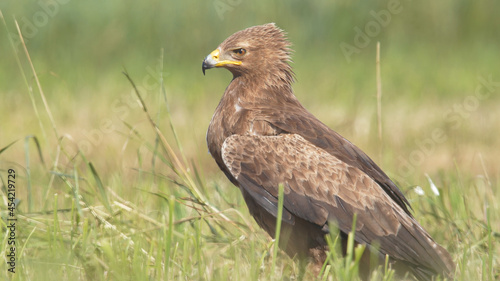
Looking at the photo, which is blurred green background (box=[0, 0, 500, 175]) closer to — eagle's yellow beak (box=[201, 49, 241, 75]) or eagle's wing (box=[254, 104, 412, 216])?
eagle's yellow beak (box=[201, 49, 241, 75])

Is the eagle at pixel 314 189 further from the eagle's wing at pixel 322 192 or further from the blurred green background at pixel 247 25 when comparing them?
the blurred green background at pixel 247 25

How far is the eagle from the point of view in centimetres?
371

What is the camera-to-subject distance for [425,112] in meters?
7.34

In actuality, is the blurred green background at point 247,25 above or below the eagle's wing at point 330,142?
above

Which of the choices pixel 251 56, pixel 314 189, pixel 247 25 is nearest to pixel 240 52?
pixel 251 56

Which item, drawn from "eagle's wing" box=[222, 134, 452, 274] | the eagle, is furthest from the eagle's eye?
"eagle's wing" box=[222, 134, 452, 274]

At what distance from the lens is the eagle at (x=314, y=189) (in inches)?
146

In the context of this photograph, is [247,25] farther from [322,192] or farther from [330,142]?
[322,192]

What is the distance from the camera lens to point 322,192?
12.4 ft

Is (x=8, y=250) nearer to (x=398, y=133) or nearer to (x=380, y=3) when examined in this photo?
(x=398, y=133)

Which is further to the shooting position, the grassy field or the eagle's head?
the grassy field

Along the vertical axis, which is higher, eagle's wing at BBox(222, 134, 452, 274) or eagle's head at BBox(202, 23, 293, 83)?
eagle's head at BBox(202, 23, 293, 83)

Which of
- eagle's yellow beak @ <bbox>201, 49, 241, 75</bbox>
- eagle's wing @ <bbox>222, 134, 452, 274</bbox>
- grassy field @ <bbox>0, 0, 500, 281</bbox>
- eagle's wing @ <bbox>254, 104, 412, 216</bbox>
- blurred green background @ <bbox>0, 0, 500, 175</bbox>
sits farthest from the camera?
blurred green background @ <bbox>0, 0, 500, 175</bbox>

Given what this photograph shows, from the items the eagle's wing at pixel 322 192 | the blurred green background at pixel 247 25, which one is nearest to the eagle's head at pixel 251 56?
the eagle's wing at pixel 322 192
